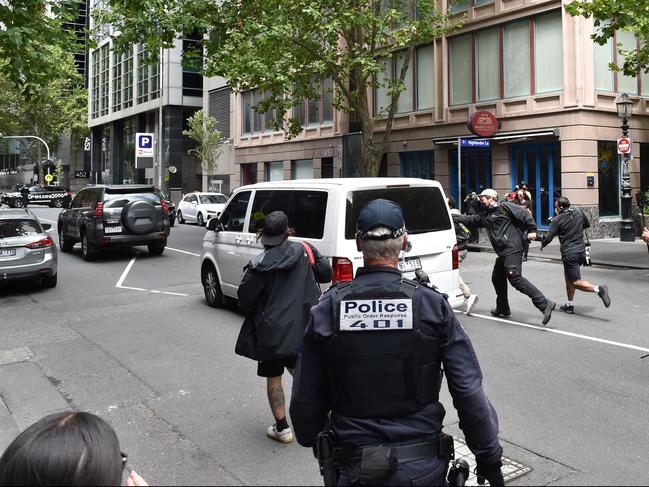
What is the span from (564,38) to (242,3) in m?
10.8

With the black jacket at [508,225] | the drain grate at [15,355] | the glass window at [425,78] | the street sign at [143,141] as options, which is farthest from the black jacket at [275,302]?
the street sign at [143,141]

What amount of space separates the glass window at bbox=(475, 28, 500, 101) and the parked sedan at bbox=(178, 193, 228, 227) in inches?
480

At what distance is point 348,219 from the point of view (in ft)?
24.7

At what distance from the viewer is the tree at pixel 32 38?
463 inches

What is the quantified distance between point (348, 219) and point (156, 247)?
423 inches

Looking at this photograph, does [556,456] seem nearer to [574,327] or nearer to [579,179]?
[574,327]

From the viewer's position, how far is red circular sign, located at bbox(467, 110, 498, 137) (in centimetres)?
2209

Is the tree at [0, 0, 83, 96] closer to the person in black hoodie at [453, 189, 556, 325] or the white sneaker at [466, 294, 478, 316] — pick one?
the person in black hoodie at [453, 189, 556, 325]

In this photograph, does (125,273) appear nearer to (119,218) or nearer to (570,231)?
(119,218)

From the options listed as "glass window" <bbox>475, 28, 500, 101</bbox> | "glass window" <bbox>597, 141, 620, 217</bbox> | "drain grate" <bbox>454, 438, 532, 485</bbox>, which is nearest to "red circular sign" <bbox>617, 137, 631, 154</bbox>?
"glass window" <bbox>597, 141, 620, 217</bbox>

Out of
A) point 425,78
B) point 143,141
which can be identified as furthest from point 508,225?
point 143,141

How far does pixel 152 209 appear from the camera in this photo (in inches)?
640

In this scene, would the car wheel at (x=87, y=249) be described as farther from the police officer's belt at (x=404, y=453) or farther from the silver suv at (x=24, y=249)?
the police officer's belt at (x=404, y=453)

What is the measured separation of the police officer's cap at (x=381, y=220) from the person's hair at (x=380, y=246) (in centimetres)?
1
